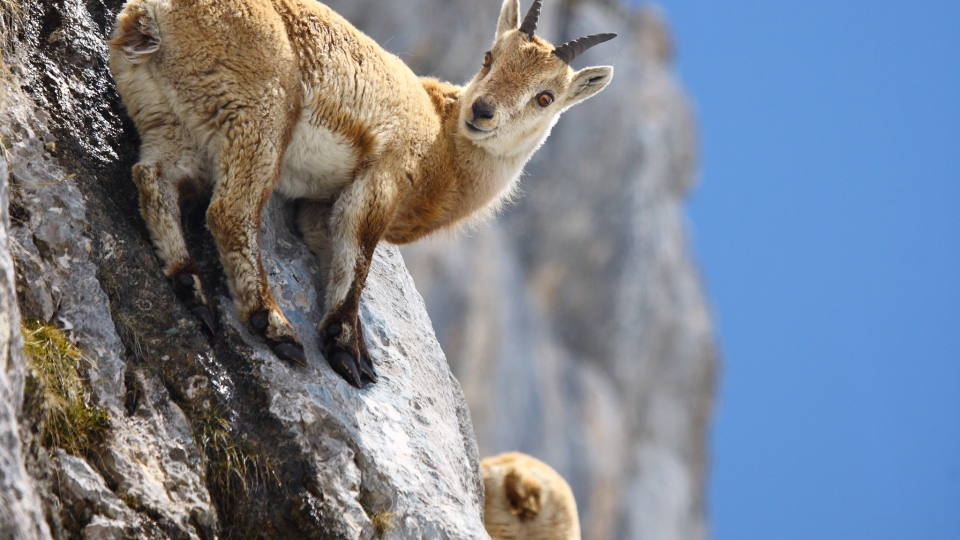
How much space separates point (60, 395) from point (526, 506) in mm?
4860

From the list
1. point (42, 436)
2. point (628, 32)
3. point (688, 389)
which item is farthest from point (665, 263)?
point (42, 436)

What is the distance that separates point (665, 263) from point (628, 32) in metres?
6.99

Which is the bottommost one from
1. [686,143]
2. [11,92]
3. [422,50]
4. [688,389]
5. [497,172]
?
[11,92]

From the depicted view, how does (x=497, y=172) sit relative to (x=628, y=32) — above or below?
below

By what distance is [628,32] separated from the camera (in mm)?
28484

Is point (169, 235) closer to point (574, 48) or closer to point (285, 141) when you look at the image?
point (285, 141)

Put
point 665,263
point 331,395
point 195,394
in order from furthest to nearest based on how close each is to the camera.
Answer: point 665,263, point 331,395, point 195,394

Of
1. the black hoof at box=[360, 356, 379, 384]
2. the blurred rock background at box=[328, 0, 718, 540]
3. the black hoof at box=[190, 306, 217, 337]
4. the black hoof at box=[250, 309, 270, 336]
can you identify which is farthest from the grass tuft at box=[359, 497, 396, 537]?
the blurred rock background at box=[328, 0, 718, 540]

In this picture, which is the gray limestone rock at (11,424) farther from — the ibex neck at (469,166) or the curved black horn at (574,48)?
→ the curved black horn at (574,48)

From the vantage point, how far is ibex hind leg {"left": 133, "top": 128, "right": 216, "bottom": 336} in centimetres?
553

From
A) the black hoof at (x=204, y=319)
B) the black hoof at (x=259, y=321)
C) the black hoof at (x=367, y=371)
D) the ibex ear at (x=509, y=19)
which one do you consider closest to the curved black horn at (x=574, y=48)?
the ibex ear at (x=509, y=19)

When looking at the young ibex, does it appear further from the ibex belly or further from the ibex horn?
the ibex horn

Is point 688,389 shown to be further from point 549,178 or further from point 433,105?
point 433,105

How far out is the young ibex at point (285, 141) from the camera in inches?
227
